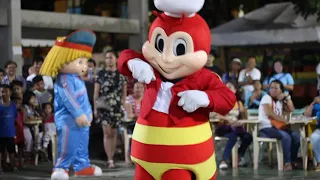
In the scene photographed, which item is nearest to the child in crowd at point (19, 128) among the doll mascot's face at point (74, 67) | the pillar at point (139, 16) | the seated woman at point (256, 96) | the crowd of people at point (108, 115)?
the crowd of people at point (108, 115)

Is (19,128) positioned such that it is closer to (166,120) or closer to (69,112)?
(69,112)

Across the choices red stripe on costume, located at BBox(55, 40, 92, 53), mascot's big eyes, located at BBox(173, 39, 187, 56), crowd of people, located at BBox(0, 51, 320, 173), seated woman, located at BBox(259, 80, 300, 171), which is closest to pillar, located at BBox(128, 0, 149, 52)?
crowd of people, located at BBox(0, 51, 320, 173)

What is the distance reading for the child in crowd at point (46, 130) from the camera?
1266 centimetres

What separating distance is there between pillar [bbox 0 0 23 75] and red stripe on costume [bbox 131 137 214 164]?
9.57m

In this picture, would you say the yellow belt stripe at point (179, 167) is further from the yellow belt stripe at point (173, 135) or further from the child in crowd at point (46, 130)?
the child in crowd at point (46, 130)

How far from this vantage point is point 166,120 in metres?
6.25

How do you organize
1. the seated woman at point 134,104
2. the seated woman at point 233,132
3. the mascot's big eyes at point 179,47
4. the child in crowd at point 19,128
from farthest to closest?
the seated woman at point 134,104, the child in crowd at point 19,128, the seated woman at point 233,132, the mascot's big eyes at point 179,47

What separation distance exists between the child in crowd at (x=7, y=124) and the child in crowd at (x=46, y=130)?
1191 mm

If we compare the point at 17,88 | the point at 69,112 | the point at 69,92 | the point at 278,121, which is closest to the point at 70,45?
the point at 69,92

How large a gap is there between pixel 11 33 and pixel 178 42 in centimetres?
979

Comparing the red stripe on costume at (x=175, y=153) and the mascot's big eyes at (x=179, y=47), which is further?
the mascot's big eyes at (x=179, y=47)

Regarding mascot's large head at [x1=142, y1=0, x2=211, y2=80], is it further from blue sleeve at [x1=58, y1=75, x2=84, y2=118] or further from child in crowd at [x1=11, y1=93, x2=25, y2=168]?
child in crowd at [x1=11, y1=93, x2=25, y2=168]

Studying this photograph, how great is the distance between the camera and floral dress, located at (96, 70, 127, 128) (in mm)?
11672

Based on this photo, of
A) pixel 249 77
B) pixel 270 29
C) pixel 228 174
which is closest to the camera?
pixel 228 174
